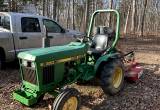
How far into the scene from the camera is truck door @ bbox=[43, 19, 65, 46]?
10.5 meters

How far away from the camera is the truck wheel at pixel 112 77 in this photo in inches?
270

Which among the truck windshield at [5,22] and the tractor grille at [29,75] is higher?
the truck windshield at [5,22]

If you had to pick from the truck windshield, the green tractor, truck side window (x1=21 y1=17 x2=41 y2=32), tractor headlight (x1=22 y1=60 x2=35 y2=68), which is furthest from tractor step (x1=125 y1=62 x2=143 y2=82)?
the truck windshield

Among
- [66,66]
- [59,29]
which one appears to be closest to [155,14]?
[59,29]

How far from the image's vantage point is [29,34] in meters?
9.80

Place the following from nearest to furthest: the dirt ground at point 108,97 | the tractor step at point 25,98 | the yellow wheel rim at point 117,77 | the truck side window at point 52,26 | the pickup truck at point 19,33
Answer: the tractor step at point 25,98
the dirt ground at point 108,97
the yellow wheel rim at point 117,77
the pickup truck at point 19,33
the truck side window at point 52,26

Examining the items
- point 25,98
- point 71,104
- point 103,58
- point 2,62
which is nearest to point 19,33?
point 2,62

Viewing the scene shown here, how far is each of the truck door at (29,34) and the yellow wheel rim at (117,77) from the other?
3.66 m

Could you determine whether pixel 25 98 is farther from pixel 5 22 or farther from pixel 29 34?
pixel 5 22

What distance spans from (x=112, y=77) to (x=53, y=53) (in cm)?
193

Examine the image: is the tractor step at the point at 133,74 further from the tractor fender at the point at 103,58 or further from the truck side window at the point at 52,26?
the truck side window at the point at 52,26

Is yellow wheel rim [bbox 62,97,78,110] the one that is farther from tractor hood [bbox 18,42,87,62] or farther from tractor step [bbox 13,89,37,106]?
tractor hood [bbox 18,42,87,62]

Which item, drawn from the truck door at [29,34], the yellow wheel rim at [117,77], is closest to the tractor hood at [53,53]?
the yellow wheel rim at [117,77]

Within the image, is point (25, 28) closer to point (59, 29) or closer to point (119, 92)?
point (59, 29)
